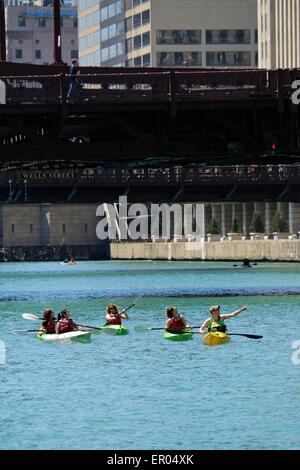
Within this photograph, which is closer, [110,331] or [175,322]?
[175,322]

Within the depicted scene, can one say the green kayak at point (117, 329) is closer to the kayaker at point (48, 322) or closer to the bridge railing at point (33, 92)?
the kayaker at point (48, 322)

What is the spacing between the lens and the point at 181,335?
81312 millimetres

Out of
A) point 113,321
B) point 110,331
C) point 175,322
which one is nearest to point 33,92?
point 113,321

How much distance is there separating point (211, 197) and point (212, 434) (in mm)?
69055

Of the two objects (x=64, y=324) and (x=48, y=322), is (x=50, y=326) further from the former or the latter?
(x=64, y=324)

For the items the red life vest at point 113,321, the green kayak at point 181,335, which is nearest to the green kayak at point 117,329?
the red life vest at point 113,321

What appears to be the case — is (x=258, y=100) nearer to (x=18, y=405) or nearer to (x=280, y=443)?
(x=18, y=405)

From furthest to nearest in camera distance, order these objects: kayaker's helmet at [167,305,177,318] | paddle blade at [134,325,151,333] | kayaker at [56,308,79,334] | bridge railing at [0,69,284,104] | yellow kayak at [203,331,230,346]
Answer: bridge railing at [0,69,284,104], paddle blade at [134,325,151,333], kayaker at [56,308,79,334], kayaker's helmet at [167,305,177,318], yellow kayak at [203,331,230,346]

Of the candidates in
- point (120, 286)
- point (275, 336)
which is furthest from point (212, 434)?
point (120, 286)

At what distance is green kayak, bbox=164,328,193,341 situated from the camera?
3191 inches

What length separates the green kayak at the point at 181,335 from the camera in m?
81.1

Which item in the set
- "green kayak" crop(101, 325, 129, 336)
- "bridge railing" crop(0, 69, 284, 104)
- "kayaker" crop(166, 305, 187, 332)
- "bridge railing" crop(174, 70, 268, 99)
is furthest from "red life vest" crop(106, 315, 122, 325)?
"bridge railing" crop(174, 70, 268, 99)

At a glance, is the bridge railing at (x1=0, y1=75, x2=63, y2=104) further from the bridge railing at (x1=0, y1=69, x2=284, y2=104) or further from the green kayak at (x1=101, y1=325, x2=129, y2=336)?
the green kayak at (x1=101, y1=325, x2=129, y2=336)

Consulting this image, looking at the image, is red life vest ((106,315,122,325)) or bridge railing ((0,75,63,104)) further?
bridge railing ((0,75,63,104))
